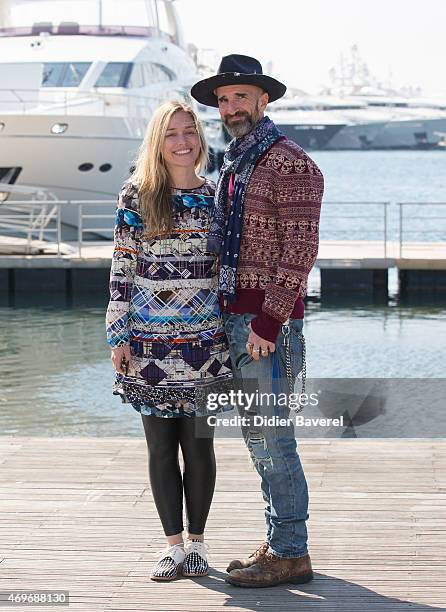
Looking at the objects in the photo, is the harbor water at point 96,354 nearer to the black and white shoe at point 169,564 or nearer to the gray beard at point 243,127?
the black and white shoe at point 169,564

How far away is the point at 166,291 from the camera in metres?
4.01

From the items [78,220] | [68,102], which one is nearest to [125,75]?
[68,102]

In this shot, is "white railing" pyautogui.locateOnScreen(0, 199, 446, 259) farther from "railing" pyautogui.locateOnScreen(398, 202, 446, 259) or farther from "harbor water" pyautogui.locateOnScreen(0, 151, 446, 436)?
"harbor water" pyautogui.locateOnScreen(0, 151, 446, 436)

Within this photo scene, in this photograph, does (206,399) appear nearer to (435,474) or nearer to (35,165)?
(435,474)

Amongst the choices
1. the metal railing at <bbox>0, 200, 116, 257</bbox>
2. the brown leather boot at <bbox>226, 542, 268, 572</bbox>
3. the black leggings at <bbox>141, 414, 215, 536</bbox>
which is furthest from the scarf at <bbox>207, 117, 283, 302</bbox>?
the metal railing at <bbox>0, 200, 116, 257</bbox>

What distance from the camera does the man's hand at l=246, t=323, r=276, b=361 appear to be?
3848 mm

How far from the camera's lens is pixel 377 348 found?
1402 centimetres

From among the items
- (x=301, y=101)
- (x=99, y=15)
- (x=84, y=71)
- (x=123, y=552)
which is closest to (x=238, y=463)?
(x=123, y=552)

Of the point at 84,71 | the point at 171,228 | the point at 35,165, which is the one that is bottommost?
the point at 171,228

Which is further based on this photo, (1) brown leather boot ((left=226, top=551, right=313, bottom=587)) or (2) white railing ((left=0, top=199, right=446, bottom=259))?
(2) white railing ((left=0, top=199, right=446, bottom=259))

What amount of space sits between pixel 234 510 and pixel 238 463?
27.8 inches

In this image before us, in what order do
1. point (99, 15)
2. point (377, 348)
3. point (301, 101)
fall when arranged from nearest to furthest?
1. point (377, 348)
2. point (99, 15)
3. point (301, 101)

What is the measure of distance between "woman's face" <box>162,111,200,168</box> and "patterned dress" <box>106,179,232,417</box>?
12 centimetres

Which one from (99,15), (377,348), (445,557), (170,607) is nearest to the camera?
(170,607)
